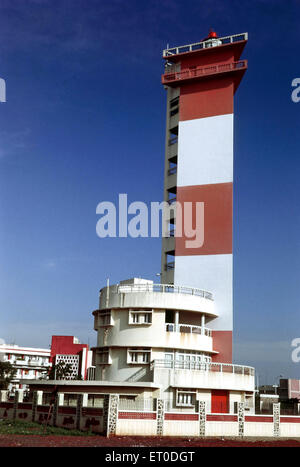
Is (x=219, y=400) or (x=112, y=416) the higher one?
(x=219, y=400)

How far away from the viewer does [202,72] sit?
144ft

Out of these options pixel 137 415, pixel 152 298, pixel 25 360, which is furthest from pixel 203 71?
pixel 25 360

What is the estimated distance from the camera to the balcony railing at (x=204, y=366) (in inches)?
1330

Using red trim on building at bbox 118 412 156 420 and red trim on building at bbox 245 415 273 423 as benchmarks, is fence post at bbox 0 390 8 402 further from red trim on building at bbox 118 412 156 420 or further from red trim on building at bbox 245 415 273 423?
red trim on building at bbox 245 415 273 423

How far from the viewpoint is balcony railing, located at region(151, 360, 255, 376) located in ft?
111

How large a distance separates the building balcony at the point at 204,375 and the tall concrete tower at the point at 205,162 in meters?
1.81

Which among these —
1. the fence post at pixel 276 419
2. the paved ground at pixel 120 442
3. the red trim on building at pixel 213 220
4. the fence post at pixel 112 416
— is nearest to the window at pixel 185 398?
the fence post at pixel 276 419

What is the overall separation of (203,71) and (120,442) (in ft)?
101

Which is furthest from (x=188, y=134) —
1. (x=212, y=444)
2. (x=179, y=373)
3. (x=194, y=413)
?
(x=212, y=444)

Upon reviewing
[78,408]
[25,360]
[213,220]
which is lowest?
[78,408]

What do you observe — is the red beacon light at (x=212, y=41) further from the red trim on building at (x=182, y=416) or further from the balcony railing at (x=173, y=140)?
the red trim on building at (x=182, y=416)

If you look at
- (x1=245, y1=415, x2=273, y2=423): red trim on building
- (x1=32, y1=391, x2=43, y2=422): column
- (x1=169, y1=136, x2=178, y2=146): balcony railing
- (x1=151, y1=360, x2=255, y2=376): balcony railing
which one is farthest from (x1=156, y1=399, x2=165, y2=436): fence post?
(x1=169, y1=136, x2=178, y2=146): balcony railing

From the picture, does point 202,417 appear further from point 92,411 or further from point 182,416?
point 92,411
